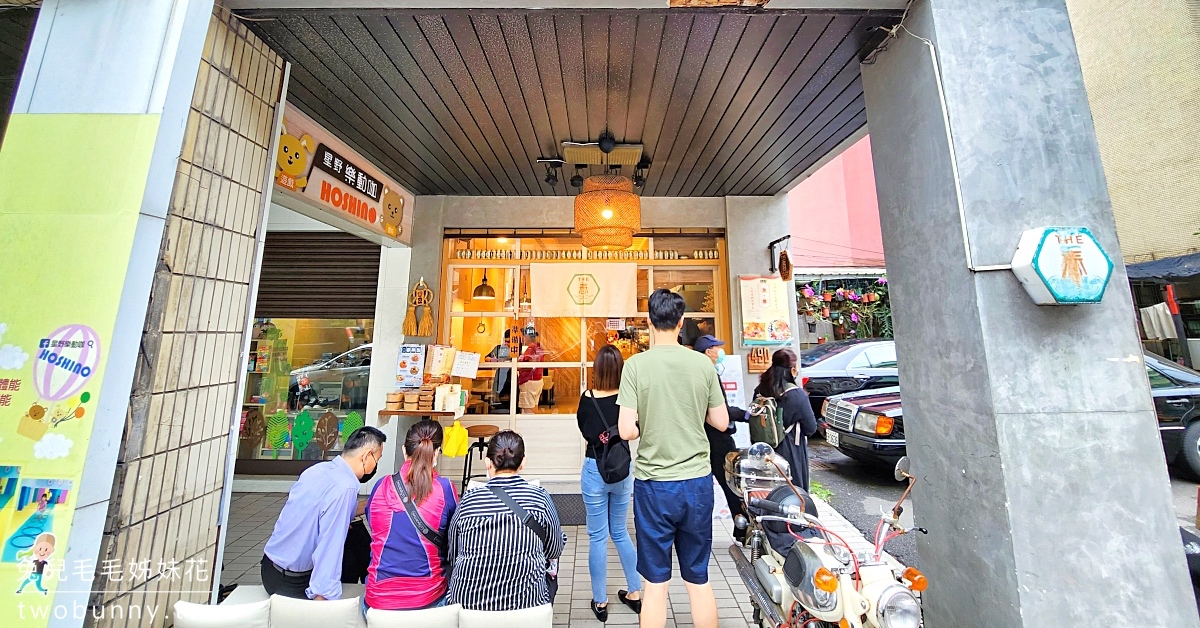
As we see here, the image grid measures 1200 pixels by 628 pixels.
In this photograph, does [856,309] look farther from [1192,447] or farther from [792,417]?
[792,417]

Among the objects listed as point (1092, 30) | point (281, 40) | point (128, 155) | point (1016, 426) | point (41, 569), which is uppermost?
point (1092, 30)

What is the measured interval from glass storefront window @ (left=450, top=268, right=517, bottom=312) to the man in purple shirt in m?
3.64

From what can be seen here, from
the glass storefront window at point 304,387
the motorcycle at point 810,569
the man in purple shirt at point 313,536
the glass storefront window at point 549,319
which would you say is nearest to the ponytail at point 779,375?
the motorcycle at point 810,569

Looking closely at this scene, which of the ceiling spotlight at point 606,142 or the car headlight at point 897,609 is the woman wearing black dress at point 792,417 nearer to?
the car headlight at point 897,609

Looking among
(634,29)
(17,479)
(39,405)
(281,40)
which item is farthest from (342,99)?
(17,479)

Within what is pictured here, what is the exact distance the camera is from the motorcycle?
1.53 metres

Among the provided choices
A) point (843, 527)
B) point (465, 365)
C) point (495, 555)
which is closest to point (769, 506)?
point (495, 555)

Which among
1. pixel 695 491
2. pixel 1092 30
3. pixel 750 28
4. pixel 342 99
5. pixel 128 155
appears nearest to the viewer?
pixel 128 155

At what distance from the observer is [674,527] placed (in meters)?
2.21

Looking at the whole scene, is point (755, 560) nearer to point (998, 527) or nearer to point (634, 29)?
point (998, 527)

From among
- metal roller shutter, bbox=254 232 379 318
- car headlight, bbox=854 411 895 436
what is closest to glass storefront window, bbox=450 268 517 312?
metal roller shutter, bbox=254 232 379 318

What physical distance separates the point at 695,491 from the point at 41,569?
281 cm

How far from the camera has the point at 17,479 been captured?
5.57 ft

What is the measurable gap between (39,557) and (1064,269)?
4.46m
